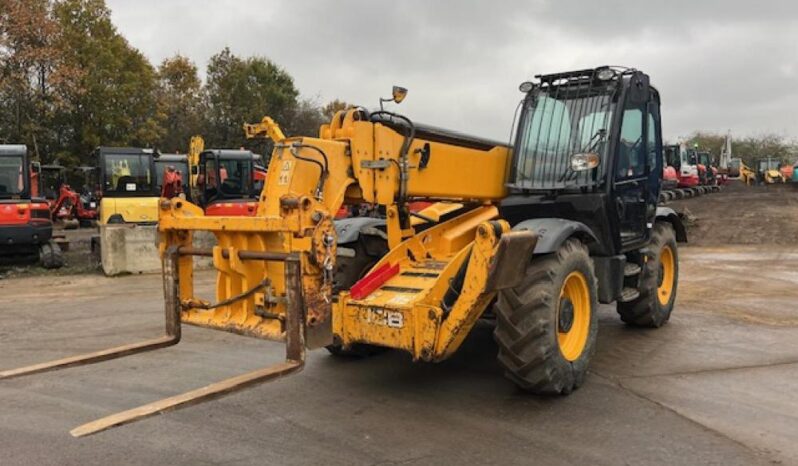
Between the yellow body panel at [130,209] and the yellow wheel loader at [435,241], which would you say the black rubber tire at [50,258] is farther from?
the yellow wheel loader at [435,241]

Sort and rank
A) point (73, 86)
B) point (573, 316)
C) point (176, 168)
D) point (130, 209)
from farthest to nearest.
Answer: point (73, 86) → point (176, 168) → point (130, 209) → point (573, 316)

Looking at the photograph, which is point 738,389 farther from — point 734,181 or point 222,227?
point 734,181

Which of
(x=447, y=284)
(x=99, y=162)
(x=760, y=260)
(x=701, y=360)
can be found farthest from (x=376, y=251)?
(x=99, y=162)

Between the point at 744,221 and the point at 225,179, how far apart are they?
53.4ft

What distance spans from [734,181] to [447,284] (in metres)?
47.3

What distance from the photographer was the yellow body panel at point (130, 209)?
1777cm

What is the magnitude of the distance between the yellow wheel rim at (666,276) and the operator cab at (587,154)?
133cm

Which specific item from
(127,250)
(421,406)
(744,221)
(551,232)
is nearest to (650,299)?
(551,232)

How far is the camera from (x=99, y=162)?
17.8m

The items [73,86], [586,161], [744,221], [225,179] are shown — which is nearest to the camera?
[586,161]

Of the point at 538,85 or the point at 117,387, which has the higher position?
the point at 538,85

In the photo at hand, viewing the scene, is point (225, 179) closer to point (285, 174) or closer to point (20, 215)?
point (20, 215)

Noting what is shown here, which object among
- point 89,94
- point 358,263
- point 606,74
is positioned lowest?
point 358,263

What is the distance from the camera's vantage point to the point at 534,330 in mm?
4941
